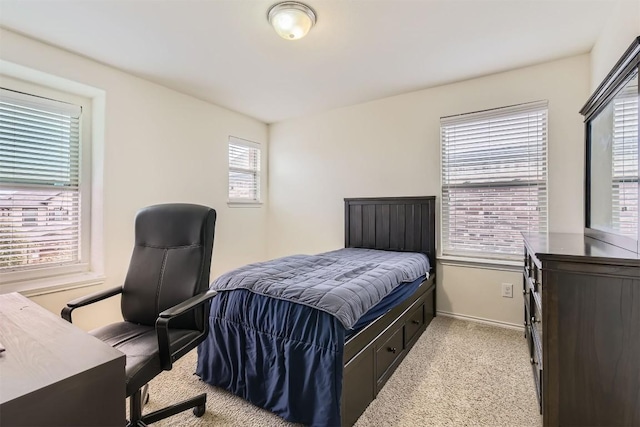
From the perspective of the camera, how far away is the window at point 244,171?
3969mm

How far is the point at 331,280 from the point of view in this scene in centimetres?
192

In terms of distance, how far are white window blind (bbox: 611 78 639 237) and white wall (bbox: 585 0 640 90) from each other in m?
0.39

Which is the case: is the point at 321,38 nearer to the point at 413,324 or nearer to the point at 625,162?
the point at 625,162

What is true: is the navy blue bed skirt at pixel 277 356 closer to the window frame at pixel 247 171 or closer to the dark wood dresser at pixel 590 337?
the dark wood dresser at pixel 590 337

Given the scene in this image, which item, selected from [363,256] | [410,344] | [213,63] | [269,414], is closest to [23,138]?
[213,63]

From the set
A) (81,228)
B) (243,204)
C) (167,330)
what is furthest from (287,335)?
(243,204)

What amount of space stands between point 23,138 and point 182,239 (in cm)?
191

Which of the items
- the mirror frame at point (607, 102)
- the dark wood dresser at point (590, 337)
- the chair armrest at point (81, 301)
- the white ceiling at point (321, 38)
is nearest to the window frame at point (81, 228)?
the white ceiling at point (321, 38)

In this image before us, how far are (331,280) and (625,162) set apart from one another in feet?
5.50

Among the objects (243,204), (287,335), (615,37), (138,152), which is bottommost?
(287,335)

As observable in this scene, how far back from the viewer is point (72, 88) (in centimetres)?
256

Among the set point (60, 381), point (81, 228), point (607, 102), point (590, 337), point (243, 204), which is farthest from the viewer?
point (243, 204)

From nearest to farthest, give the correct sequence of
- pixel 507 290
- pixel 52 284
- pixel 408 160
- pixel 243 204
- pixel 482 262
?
pixel 52 284 → pixel 507 290 → pixel 482 262 → pixel 408 160 → pixel 243 204

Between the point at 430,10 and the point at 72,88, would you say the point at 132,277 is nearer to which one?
the point at 72,88
